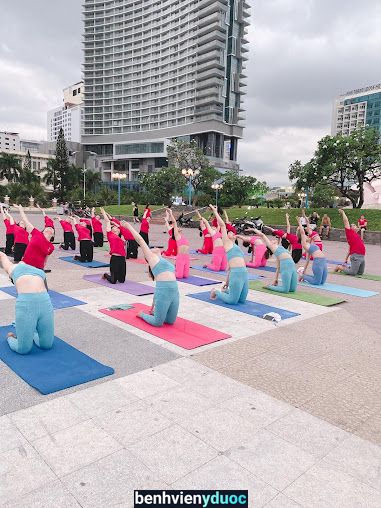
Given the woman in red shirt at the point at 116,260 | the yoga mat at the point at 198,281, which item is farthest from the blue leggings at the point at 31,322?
the yoga mat at the point at 198,281

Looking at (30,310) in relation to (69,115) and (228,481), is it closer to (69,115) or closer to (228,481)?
(228,481)

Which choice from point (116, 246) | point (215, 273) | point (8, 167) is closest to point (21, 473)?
point (116, 246)

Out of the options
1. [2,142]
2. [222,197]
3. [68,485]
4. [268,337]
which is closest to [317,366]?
[268,337]

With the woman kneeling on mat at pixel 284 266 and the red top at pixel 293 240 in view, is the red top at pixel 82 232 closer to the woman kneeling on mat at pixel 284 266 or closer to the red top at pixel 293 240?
the woman kneeling on mat at pixel 284 266

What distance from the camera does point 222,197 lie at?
53688mm

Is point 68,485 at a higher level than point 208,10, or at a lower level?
lower

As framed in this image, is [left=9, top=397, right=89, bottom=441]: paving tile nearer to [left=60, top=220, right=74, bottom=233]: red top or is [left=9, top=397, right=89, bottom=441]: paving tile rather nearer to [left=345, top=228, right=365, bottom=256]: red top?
Answer: [left=345, top=228, right=365, bottom=256]: red top

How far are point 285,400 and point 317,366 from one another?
121 cm

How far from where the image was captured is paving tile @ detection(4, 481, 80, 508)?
2.56 meters

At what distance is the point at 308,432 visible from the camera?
141 inches

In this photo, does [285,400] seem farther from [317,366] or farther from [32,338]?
[32,338]

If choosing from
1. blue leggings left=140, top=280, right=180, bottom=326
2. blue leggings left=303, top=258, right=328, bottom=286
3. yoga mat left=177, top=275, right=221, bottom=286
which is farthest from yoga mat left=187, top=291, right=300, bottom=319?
blue leggings left=303, top=258, right=328, bottom=286

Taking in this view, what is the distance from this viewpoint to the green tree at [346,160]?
26391 mm

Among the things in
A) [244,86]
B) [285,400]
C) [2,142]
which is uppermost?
[244,86]
